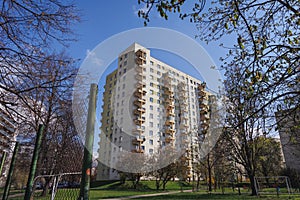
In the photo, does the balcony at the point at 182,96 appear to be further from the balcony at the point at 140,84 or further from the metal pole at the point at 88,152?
the metal pole at the point at 88,152

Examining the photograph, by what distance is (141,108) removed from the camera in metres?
38.4

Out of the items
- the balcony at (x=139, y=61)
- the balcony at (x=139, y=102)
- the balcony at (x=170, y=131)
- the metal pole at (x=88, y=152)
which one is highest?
the balcony at (x=139, y=61)

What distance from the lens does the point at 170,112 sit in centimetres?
4297

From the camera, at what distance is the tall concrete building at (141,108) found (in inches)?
1436

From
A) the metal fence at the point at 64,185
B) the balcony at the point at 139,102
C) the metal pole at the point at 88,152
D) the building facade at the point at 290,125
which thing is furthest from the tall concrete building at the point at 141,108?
the metal pole at the point at 88,152

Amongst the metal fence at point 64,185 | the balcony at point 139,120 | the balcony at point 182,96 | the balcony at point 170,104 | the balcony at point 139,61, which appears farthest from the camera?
the balcony at point 182,96

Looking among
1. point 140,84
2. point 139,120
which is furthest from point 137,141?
point 140,84

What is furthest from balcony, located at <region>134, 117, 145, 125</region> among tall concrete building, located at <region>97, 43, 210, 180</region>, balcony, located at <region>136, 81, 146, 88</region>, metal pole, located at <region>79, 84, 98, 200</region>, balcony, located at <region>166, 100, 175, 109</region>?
metal pole, located at <region>79, 84, 98, 200</region>

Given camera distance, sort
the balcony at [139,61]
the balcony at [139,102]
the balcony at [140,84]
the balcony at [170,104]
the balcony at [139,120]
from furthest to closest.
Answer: the balcony at [170,104], the balcony at [139,61], the balcony at [140,84], the balcony at [139,102], the balcony at [139,120]

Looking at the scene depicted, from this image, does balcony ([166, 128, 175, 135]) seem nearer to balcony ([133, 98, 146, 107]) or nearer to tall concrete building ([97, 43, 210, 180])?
tall concrete building ([97, 43, 210, 180])

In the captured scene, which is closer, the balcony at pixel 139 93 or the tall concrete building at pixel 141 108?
the tall concrete building at pixel 141 108

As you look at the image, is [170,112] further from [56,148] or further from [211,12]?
[211,12]

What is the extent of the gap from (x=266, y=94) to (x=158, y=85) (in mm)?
37099

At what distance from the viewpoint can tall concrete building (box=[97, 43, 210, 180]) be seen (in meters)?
36.5
